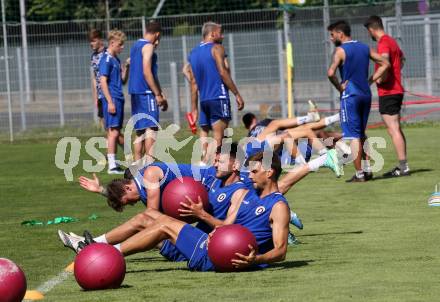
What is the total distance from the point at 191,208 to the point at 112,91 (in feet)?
31.4

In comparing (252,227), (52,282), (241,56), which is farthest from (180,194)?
(241,56)

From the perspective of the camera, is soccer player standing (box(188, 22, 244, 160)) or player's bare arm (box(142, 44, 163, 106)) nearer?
soccer player standing (box(188, 22, 244, 160))

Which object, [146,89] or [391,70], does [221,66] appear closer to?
[146,89]

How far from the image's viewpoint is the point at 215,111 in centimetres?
1761

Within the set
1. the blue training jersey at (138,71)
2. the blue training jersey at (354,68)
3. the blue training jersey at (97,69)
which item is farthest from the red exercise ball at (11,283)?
the blue training jersey at (97,69)

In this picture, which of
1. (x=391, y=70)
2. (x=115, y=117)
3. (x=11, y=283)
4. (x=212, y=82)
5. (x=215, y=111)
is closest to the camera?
(x=11, y=283)

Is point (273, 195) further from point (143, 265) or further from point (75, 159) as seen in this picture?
point (75, 159)

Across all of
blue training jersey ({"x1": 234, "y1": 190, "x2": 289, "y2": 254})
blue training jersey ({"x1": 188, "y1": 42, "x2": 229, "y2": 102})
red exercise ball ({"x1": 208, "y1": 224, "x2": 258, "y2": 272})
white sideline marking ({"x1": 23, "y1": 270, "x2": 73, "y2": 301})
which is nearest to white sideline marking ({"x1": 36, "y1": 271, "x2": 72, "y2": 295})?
white sideline marking ({"x1": 23, "y1": 270, "x2": 73, "y2": 301})

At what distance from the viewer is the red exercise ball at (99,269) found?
9055 mm

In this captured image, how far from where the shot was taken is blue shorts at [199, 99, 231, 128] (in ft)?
57.7

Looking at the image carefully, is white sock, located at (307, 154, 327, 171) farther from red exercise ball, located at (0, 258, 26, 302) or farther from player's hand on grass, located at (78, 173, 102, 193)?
red exercise ball, located at (0, 258, 26, 302)

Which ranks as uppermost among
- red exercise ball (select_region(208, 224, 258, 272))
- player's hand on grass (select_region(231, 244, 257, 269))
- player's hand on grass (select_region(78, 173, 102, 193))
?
player's hand on grass (select_region(78, 173, 102, 193))

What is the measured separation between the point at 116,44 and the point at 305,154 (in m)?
3.64

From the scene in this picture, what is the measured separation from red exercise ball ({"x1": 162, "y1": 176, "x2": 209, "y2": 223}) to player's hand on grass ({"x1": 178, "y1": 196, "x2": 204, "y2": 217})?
4 centimetres
